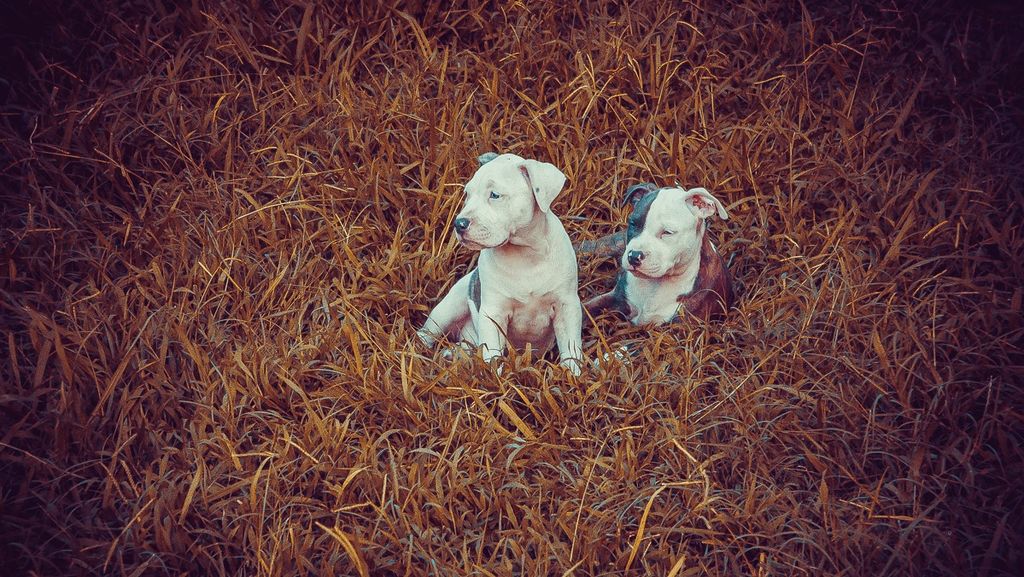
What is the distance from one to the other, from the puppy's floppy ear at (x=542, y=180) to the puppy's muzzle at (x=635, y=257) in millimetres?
380

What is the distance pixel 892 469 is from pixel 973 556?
39 cm

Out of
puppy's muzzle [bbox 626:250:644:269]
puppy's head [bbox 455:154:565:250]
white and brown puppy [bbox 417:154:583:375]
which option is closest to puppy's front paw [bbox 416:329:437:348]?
white and brown puppy [bbox 417:154:583:375]

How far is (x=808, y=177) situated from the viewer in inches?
175

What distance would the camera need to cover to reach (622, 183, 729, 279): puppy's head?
10.5 feet

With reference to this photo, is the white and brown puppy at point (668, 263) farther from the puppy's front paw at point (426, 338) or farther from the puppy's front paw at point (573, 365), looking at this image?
the puppy's front paw at point (426, 338)

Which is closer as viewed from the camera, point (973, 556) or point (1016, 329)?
point (973, 556)

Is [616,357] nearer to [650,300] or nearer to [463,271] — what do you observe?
[650,300]

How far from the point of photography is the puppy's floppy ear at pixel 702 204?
10.6 ft

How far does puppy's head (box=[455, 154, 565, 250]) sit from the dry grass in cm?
Result: 62

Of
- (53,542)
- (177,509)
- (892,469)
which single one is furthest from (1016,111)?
(53,542)

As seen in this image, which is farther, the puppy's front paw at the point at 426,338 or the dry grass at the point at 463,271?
the puppy's front paw at the point at 426,338

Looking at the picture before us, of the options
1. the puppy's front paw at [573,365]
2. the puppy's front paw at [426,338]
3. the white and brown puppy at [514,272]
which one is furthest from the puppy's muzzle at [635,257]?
the puppy's front paw at [426,338]

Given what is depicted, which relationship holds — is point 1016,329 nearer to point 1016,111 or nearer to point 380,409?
point 1016,111

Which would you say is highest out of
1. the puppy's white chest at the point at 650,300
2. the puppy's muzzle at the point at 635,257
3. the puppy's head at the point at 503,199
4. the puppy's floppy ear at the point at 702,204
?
the puppy's head at the point at 503,199
